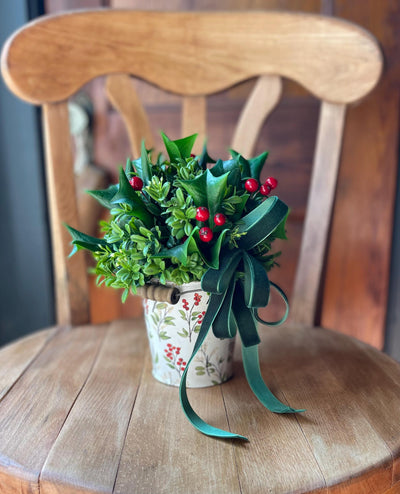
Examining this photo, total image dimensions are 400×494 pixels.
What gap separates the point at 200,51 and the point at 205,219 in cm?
44

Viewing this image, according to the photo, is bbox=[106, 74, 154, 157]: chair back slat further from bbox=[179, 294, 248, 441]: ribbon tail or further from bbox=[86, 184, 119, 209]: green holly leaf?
bbox=[179, 294, 248, 441]: ribbon tail

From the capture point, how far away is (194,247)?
464 mm

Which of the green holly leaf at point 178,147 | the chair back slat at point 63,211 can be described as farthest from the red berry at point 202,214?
the chair back slat at point 63,211

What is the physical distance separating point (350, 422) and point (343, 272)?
61 centimetres

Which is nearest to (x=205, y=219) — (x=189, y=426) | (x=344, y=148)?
(x=189, y=426)

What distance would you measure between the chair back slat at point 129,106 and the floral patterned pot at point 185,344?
0.34 m

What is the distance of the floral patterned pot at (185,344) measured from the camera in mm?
526

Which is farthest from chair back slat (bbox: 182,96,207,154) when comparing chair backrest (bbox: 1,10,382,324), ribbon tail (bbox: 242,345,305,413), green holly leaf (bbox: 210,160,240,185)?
ribbon tail (bbox: 242,345,305,413)

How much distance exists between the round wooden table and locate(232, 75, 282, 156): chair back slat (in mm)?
347

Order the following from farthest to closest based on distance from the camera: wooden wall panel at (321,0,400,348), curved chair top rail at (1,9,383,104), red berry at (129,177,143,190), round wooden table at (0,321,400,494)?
1. wooden wall panel at (321,0,400,348)
2. curved chair top rail at (1,9,383,104)
3. red berry at (129,177,143,190)
4. round wooden table at (0,321,400,494)

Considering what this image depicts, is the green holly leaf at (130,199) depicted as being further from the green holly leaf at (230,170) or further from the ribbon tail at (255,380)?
the ribbon tail at (255,380)

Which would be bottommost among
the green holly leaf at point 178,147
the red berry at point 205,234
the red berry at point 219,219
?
the red berry at point 205,234

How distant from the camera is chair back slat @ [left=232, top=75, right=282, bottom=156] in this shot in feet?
2.55

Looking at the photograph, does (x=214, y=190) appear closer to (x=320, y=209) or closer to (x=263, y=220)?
(x=263, y=220)
